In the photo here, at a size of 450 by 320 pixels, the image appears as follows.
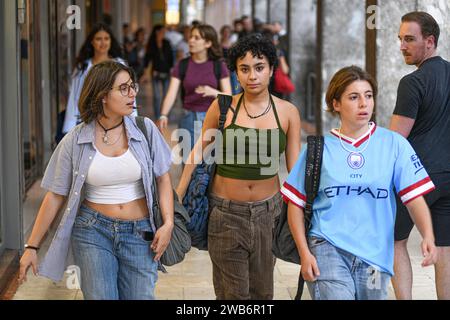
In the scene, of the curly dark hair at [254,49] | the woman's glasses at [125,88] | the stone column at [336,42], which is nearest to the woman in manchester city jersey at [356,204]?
the woman's glasses at [125,88]

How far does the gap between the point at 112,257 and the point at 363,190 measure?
3.82ft

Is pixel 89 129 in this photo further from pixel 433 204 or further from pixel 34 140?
pixel 34 140

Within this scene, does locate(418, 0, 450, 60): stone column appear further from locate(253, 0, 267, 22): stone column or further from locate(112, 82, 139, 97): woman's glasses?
locate(253, 0, 267, 22): stone column

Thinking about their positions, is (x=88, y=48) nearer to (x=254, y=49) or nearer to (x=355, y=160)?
(x=254, y=49)

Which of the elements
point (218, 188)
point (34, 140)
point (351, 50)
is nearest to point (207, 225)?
point (218, 188)

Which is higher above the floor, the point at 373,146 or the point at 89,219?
the point at 373,146

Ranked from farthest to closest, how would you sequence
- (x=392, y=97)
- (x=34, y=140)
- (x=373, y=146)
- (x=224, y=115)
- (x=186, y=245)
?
(x=34, y=140) < (x=392, y=97) < (x=224, y=115) < (x=186, y=245) < (x=373, y=146)

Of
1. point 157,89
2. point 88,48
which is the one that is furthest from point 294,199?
point 157,89

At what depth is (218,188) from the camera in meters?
5.45

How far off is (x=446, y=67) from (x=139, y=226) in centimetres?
203

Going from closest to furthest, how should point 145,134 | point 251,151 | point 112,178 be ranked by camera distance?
point 112,178
point 145,134
point 251,151

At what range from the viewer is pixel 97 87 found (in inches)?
182

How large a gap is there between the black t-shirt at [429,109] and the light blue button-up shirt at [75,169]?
1.48m

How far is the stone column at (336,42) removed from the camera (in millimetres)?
14766
